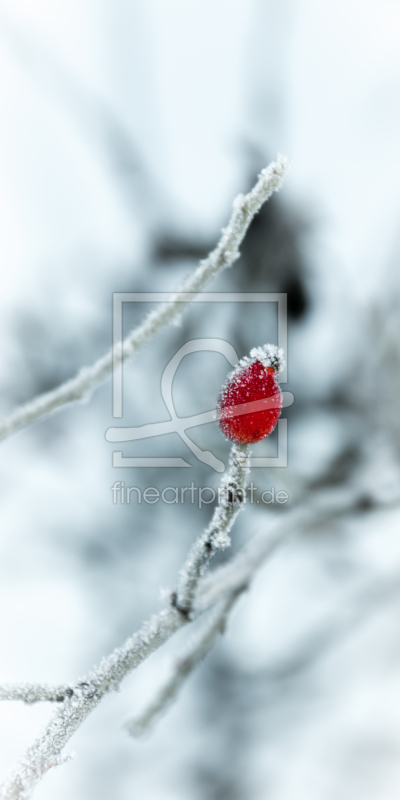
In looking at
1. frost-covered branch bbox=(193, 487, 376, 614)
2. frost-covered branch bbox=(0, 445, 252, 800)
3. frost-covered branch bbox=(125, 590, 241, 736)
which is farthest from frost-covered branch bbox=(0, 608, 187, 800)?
frost-covered branch bbox=(125, 590, 241, 736)

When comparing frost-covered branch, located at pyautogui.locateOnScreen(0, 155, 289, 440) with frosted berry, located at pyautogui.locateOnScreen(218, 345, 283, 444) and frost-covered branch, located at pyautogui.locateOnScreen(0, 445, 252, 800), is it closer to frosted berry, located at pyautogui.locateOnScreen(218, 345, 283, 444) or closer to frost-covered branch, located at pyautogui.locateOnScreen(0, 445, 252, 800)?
frosted berry, located at pyautogui.locateOnScreen(218, 345, 283, 444)

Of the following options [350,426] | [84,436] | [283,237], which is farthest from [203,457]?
[283,237]

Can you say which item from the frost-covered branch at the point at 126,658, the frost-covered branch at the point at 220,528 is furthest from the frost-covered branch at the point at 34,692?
the frost-covered branch at the point at 220,528

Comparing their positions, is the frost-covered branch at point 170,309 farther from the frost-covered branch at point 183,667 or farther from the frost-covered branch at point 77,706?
the frost-covered branch at point 183,667

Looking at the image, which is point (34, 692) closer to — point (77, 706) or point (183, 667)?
point (77, 706)

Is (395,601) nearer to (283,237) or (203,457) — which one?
(203,457)

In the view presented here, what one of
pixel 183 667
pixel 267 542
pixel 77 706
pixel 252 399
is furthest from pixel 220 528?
pixel 267 542
